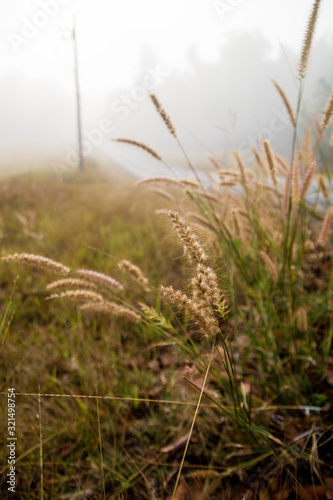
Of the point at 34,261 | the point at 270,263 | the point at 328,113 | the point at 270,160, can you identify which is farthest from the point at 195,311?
the point at 328,113

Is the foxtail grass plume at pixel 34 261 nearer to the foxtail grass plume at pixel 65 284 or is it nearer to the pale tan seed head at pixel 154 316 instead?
the foxtail grass plume at pixel 65 284

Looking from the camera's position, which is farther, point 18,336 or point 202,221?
point 18,336

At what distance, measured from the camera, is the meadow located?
80 cm

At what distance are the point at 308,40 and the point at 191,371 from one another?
1.24 m

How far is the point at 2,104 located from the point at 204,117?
2683 inches

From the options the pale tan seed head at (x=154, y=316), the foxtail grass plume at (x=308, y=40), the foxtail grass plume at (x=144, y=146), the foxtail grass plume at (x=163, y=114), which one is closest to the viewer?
the pale tan seed head at (x=154, y=316)

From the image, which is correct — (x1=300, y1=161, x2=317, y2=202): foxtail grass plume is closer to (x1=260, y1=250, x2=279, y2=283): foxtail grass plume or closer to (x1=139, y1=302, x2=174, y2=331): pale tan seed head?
(x1=260, y1=250, x2=279, y2=283): foxtail grass plume

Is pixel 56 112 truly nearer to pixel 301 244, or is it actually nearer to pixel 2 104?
pixel 2 104

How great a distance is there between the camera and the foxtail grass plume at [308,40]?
0.94m

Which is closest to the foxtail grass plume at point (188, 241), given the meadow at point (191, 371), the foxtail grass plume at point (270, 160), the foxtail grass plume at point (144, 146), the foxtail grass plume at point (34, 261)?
the meadow at point (191, 371)

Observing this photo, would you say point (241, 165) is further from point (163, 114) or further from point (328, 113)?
point (163, 114)

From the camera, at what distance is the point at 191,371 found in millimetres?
845

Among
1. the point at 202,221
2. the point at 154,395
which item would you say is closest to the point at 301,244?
the point at 202,221

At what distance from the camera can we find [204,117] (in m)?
65.9
